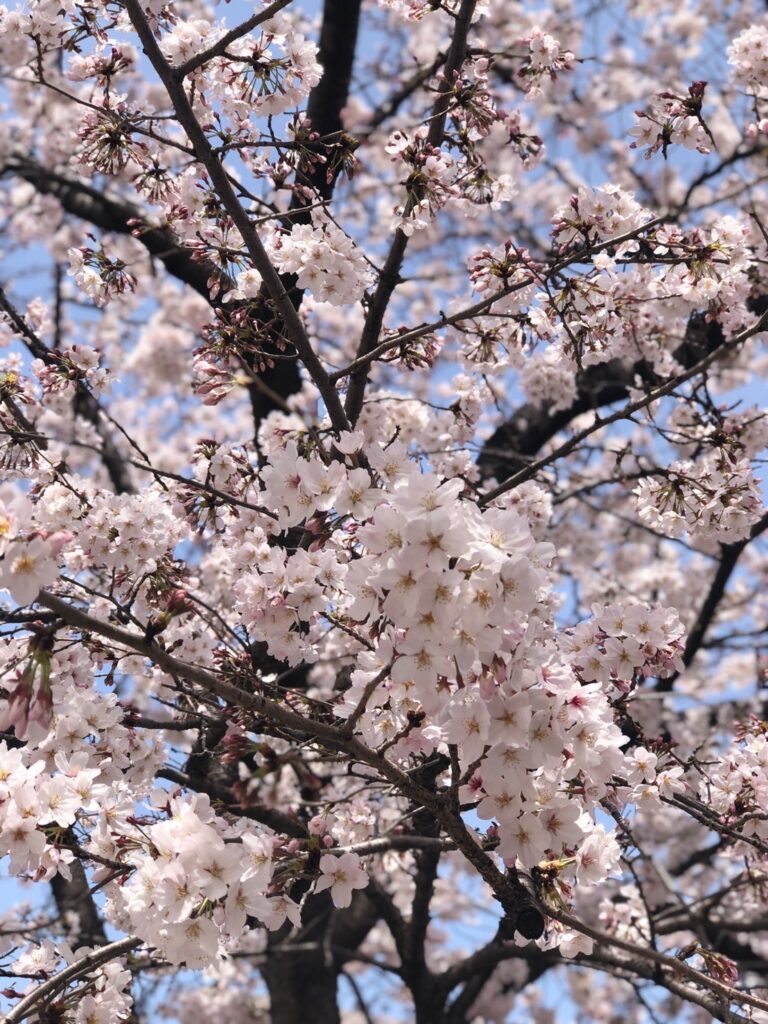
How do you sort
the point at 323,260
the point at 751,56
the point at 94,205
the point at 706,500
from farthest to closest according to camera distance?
the point at 94,205, the point at 751,56, the point at 706,500, the point at 323,260

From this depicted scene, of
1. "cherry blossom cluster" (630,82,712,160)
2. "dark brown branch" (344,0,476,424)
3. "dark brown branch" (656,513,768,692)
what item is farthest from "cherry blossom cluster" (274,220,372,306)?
"dark brown branch" (656,513,768,692)

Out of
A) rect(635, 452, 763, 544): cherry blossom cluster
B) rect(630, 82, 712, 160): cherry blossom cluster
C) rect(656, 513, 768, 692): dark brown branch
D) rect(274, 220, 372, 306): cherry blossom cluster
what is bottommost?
rect(635, 452, 763, 544): cherry blossom cluster

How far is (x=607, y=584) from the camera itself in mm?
6980

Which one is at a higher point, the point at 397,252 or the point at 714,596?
the point at 397,252

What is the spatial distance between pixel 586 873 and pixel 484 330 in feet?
7.02

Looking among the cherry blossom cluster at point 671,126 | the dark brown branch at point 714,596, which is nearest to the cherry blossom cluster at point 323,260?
the cherry blossom cluster at point 671,126

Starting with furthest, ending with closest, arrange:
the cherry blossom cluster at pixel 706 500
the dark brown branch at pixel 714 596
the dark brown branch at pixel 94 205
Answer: the dark brown branch at pixel 94 205
the dark brown branch at pixel 714 596
the cherry blossom cluster at pixel 706 500

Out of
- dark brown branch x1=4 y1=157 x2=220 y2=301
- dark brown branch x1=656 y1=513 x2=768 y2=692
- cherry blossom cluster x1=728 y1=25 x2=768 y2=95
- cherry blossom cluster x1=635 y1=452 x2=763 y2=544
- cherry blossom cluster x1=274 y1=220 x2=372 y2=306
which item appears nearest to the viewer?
cherry blossom cluster x1=274 y1=220 x2=372 y2=306

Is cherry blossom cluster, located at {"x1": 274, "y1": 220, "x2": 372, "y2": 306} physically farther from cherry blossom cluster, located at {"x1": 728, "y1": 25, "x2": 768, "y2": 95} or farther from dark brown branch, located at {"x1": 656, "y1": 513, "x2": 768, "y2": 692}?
dark brown branch, located at {"x1": 656, "y1": 513, "x2": 768, "y2": 692}

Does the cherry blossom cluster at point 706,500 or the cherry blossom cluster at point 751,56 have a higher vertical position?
the cherry blossom cluster at point 751,56

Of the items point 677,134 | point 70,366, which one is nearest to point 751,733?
point 677,134

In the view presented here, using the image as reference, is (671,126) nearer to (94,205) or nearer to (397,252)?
(397,252)

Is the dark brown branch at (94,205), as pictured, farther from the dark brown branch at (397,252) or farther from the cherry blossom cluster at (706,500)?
the cherry blossom cluster at (706,500)

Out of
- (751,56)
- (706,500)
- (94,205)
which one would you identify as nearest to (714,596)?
(706,500)
